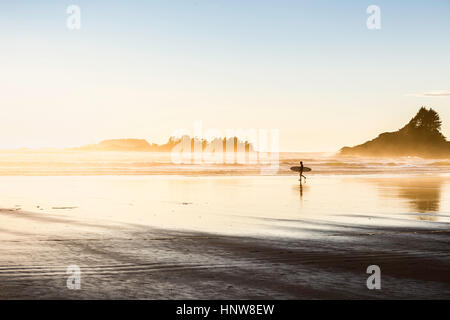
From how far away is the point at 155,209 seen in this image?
66.6 ft

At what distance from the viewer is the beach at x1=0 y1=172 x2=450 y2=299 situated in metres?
8.09

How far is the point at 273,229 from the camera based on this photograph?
14883 millimetres

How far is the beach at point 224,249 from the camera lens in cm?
809

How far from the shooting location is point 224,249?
38.3 feet

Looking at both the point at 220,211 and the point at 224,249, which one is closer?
the point at 224,249

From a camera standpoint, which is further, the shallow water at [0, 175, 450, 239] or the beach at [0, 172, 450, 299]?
the shallow water at [0, 175, 450, 239]

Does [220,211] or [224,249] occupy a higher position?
[224,249]

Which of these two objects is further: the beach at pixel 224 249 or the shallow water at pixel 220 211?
the shallow water at pixel 220 211
